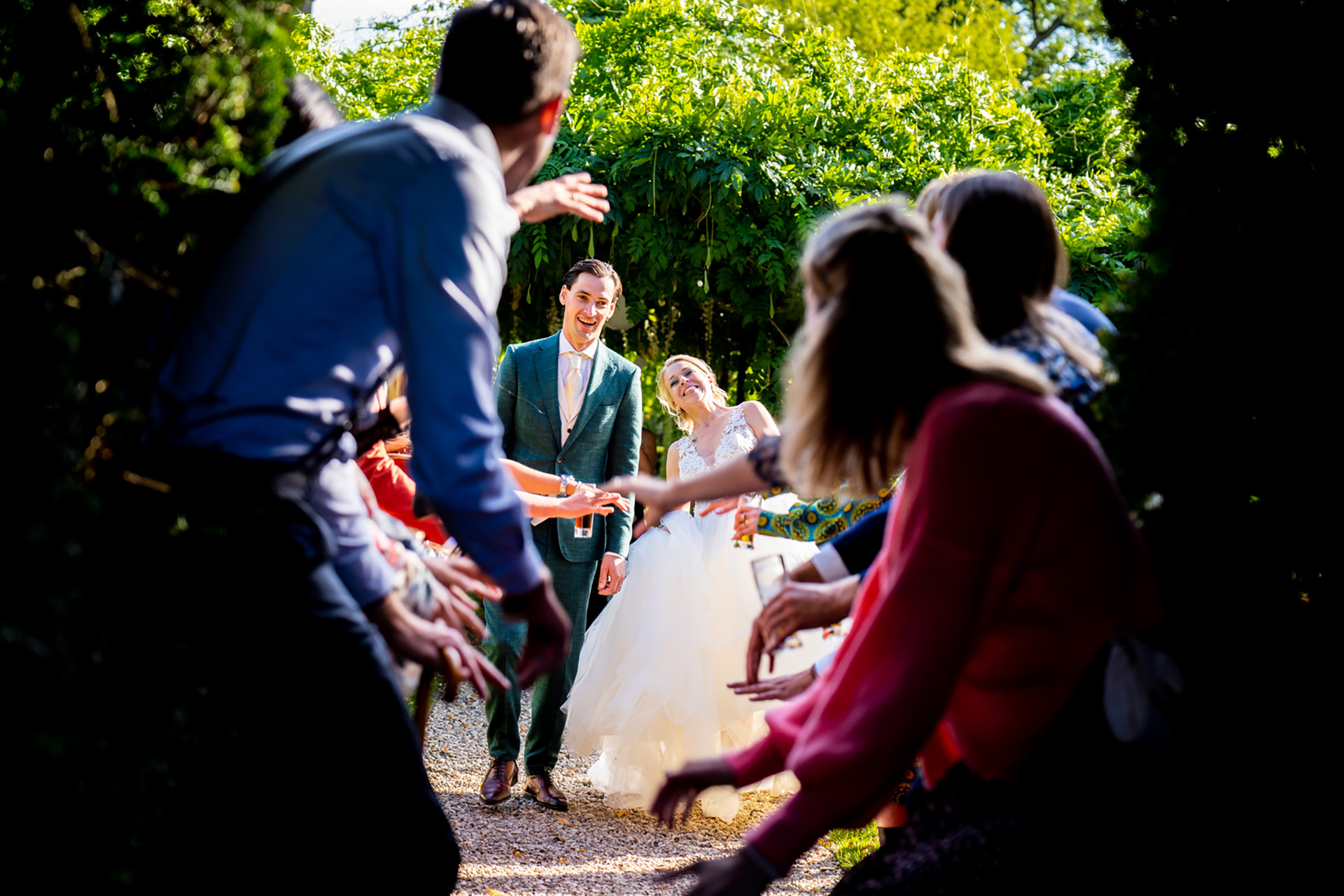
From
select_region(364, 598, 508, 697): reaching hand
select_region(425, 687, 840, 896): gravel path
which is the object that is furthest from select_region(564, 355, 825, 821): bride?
select_region(364, 598, 508, 697): reaching hand

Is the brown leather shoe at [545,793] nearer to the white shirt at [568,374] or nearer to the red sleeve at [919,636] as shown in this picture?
the white shirt at [568,374]

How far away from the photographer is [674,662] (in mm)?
4957

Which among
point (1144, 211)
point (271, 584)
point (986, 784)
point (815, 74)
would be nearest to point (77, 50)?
point (271, 584)

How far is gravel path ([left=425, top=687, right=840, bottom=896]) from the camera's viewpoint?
13.2 feet

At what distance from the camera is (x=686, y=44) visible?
30.7 ft

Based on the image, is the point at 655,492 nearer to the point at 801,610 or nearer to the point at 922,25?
the point at 801,610

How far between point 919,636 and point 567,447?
13.3ft

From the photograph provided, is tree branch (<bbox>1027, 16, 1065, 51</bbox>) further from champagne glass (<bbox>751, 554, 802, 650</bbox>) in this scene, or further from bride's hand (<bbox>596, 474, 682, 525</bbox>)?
bride's hand (<bbox>596, 474, 682, 525</bbox>)

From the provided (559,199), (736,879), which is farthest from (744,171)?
(736,879)

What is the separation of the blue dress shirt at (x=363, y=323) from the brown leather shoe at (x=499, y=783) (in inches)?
144

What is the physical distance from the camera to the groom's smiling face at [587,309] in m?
5.45

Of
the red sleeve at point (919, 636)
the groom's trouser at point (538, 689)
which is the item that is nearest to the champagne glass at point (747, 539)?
the groom's trouser at point (538, 689)

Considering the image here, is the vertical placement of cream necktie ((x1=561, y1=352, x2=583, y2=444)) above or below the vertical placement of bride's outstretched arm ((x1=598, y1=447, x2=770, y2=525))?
below

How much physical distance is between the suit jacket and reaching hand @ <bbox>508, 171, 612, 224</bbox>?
299 cm
